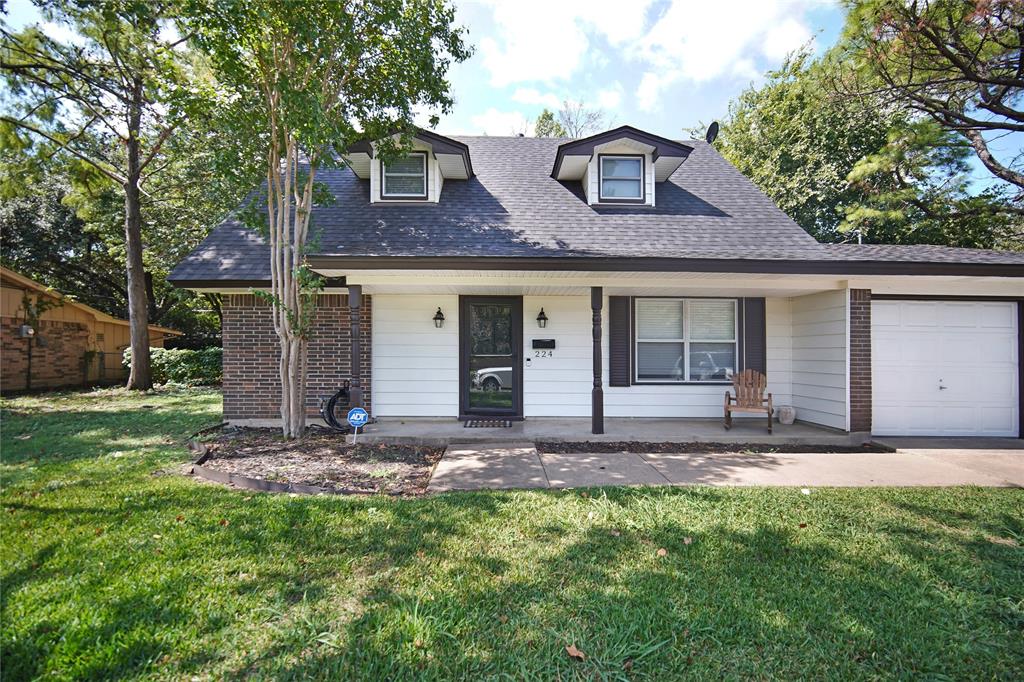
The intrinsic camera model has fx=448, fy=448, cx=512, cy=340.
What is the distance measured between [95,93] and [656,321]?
1584 centimetres

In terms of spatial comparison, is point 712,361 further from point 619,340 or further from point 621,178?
point 621,178

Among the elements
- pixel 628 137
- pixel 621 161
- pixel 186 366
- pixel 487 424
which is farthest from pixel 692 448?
pixel 186 366

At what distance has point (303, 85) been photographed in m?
5.96

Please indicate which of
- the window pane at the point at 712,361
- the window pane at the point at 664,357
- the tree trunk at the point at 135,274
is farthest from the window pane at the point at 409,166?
the tree trunk at the point at 135,274

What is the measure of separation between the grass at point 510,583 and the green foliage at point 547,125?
23.4 meters

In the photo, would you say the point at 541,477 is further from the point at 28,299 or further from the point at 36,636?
the point at 28,299

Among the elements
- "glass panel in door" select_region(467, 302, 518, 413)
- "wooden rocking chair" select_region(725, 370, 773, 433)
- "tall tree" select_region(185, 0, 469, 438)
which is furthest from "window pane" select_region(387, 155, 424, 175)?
"wooden rocking chair" select_region(725, 370, 773, 433)

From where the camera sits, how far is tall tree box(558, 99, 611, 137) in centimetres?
2291

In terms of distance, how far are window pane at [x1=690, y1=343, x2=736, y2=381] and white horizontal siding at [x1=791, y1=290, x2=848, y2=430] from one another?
3.75ft

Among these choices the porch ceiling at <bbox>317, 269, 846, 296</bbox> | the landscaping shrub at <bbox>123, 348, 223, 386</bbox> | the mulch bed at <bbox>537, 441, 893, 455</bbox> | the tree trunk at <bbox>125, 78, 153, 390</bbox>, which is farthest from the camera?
the landscaping shrub at <bbox>123, 348, 223, 386</bbox>

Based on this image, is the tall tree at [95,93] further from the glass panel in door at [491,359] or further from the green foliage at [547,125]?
the green foliage at [547,125]

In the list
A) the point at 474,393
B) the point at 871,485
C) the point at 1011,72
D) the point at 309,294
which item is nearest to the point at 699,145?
the point at 1011,72

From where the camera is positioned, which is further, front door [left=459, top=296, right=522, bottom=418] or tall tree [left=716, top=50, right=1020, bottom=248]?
tall tree [left=716, top=50, right=1020, bottom=248]

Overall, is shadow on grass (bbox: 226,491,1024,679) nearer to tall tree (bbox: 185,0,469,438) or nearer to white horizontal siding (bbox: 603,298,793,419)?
tall tree (bbox: 185,0,469,438)
